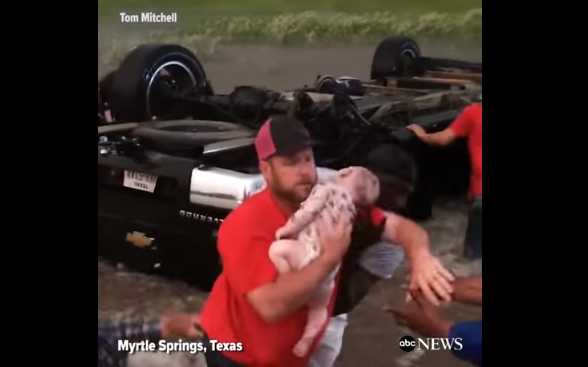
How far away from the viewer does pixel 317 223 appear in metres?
1.75

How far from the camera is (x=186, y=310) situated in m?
1.82

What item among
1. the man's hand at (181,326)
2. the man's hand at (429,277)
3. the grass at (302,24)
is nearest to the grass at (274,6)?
the grass at (302,24)

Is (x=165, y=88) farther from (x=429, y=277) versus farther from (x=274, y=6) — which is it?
(x=429, y=277)

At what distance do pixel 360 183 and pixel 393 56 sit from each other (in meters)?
0.32

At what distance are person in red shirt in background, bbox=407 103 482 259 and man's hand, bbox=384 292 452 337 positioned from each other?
0.16 meters

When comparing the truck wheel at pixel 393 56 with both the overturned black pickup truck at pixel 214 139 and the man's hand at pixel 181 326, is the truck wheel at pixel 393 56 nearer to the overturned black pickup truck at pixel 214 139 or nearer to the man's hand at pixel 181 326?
the overturned black pickup truck at pixel 214 139

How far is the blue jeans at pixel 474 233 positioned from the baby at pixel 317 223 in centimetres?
25

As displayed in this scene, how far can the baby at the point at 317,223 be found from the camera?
67.9 inches

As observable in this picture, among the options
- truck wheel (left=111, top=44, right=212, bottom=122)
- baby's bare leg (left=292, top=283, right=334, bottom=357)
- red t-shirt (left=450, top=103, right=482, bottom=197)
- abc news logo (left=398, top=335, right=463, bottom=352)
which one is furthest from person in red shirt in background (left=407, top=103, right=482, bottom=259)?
truck wheel (left=111, top=44, right=212, bottom=122)

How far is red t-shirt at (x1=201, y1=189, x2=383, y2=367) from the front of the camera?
5.67ft

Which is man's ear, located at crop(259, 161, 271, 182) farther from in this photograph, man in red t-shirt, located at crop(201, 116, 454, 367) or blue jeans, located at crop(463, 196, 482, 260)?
blue jeans, located at crop(463, 196, 482, 260)

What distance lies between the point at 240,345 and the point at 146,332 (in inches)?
9.7

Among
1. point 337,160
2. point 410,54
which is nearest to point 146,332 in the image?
point 337,160
